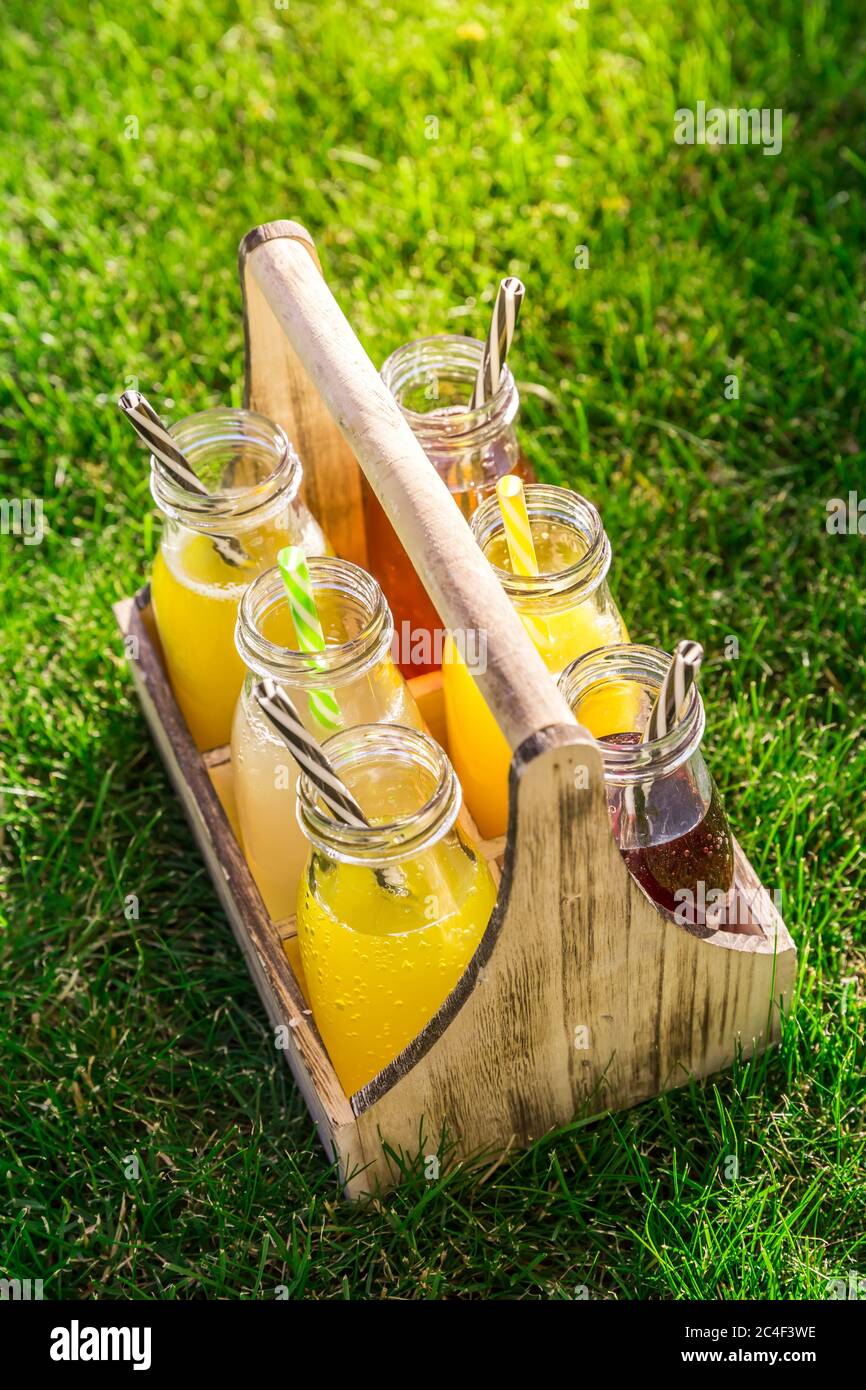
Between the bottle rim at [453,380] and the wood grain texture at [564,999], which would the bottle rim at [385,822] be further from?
the bottle rim at [453,380]

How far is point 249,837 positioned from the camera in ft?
5.67

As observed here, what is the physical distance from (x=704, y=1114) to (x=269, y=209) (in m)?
2.03

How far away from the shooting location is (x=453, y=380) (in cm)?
186

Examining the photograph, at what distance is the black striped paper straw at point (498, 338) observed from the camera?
1593 millimetres

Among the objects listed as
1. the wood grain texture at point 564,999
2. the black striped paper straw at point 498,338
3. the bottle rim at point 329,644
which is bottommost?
the wood grain texture at point 564,999

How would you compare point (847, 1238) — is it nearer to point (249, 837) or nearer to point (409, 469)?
point (249, 837)

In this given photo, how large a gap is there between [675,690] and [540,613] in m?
0.22

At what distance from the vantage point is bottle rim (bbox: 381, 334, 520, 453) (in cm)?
168

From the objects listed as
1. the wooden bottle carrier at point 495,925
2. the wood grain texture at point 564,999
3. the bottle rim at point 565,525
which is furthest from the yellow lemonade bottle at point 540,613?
the wood grain texture at point 564,999

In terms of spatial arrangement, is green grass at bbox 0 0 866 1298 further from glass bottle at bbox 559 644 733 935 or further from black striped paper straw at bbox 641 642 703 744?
black striped paper straw at bbox 641 642 703 744

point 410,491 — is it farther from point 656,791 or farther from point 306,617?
point 656,791

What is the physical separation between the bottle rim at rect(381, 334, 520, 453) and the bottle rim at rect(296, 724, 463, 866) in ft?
1.21

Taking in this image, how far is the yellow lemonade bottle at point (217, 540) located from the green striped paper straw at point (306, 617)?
0.23 m

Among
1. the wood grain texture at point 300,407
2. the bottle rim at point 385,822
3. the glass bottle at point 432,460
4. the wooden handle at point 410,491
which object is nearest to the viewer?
the wooden handle at point 410,491
